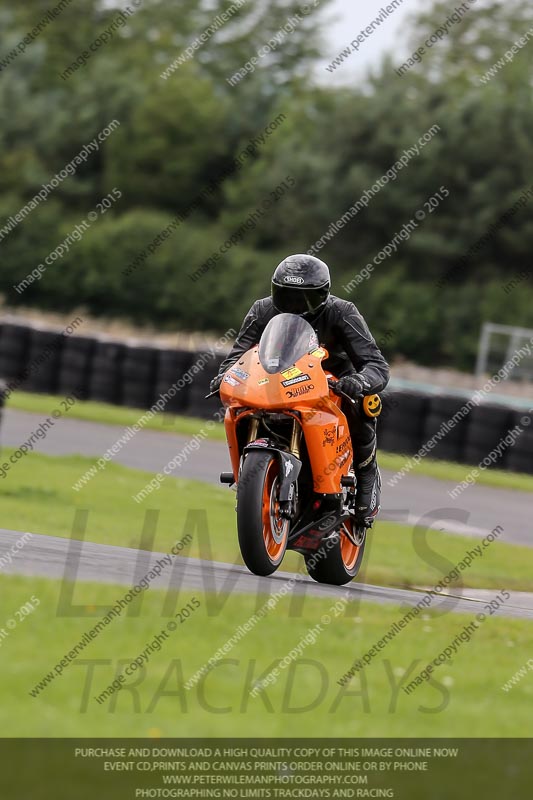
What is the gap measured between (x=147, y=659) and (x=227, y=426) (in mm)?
2403

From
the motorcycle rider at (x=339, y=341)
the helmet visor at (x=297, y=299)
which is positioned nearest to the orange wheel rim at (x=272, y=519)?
the motorcycle rider at (x=339, y=341)

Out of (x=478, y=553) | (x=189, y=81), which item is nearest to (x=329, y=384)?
(x=478, y=553)

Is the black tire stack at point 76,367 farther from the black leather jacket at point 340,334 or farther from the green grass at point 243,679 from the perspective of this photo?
the green grass at point 243,679

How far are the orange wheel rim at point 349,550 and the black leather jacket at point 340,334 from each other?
38.9 inches

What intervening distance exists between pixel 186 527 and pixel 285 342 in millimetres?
4029

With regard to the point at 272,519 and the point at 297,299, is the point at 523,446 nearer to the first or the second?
the point at 297,299

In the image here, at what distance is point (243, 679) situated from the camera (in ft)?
18.3

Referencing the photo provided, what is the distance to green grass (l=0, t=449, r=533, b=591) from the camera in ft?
33.8

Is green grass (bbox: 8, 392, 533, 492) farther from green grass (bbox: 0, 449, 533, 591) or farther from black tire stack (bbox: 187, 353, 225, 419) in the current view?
green grass (bbox: 0, 449, 533, 591)

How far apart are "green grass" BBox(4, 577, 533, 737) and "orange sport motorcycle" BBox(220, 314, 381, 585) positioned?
604 millimetres

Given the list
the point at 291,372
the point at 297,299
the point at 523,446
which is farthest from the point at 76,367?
the point at 291,372

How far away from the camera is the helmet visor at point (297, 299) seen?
793 cm
